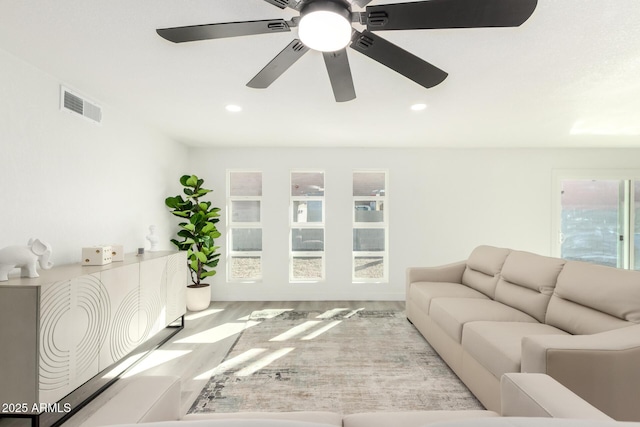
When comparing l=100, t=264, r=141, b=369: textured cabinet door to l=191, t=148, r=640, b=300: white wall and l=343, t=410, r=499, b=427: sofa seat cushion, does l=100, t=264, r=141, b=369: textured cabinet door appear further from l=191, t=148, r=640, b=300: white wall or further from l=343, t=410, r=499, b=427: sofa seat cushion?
l=191, t=148, r=640, b=300: white wall

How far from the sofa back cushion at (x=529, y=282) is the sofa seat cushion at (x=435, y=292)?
0.30 m

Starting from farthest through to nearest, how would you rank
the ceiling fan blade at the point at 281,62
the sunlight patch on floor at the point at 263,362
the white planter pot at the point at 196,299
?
1. the white planter pot at the point at 196,299
2. the sunlight patch on floor at the point at 263,362
3. the ceiling fan blade at the point at 281,62

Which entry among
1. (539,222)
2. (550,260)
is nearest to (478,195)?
(539,222)

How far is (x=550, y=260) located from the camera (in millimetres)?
2652

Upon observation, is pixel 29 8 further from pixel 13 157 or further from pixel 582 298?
pixel 582 298

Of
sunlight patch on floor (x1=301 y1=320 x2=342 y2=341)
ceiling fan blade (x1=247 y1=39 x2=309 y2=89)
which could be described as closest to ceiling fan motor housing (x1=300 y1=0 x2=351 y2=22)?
ceiling fan blade (x1=247 y1=39 x2=309 y2=89)

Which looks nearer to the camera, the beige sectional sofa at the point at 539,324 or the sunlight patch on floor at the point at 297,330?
the beige sectional sofa at the point at 539,324

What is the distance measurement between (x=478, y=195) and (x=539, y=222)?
1.08 m

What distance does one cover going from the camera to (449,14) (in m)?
1.24

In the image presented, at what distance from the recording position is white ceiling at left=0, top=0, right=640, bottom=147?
5.51ft

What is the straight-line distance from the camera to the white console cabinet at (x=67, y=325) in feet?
5.74

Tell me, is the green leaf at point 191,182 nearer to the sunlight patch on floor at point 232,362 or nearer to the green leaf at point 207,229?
the green leaf at point 207,229

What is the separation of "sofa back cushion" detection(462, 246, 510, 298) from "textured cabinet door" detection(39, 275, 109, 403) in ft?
11.7

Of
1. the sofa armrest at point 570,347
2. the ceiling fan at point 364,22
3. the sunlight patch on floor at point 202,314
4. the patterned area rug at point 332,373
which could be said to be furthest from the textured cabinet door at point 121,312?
the sofa armrest at point 570,347
